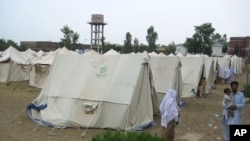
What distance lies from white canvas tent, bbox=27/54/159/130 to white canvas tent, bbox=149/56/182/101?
2841 millimetres

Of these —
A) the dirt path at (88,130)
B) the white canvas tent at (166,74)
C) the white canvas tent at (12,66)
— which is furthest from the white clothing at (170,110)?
the white canvas tent at (12,66)

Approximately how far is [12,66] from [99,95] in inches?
647

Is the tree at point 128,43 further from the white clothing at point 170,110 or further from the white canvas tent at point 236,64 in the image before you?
the white clothing at point 170,110

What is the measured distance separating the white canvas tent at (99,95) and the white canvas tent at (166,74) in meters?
2.84

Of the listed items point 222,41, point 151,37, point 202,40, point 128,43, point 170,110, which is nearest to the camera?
point 170,110

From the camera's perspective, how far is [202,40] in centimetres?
5631

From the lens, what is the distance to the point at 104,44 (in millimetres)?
66750

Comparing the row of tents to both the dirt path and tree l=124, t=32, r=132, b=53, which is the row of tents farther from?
tree l=124, t=32, r=132, b=53

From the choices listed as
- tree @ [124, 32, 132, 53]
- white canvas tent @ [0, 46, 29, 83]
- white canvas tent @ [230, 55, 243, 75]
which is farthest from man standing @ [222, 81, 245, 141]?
tree @ [124, 32, 132, 53]

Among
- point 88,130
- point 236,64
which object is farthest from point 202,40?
point 88,130

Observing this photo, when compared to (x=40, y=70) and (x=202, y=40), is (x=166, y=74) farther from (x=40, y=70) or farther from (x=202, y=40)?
(x=202, y=40)

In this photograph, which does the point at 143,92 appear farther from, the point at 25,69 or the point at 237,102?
the point at 25,69

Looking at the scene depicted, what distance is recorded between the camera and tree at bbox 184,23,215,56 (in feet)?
182

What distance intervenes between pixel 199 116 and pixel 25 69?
16725mm
